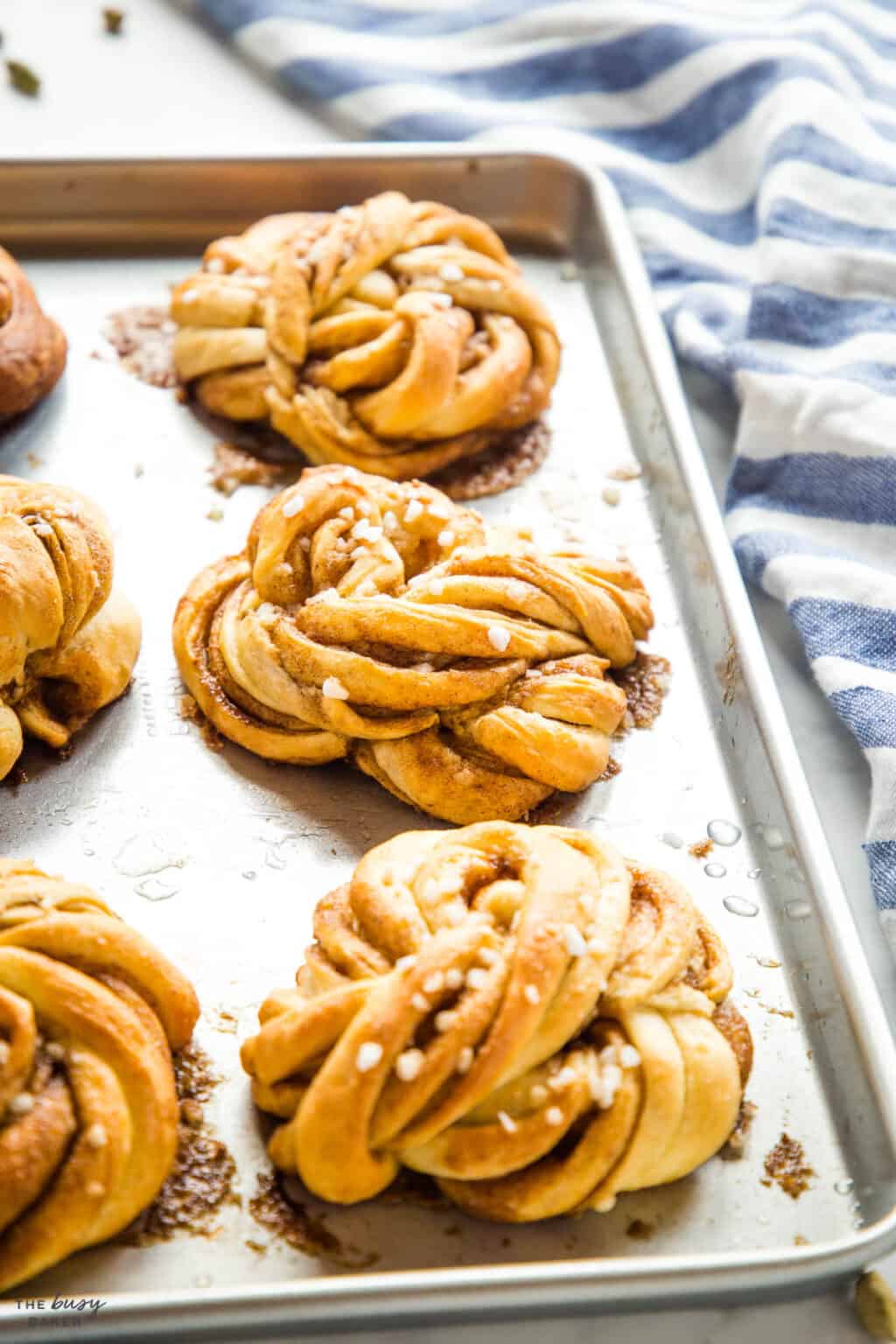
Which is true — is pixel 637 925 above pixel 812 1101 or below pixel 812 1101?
above

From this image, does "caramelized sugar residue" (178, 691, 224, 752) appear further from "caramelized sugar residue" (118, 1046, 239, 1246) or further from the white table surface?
the white table surface

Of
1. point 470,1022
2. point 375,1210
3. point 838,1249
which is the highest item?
point 470,1022

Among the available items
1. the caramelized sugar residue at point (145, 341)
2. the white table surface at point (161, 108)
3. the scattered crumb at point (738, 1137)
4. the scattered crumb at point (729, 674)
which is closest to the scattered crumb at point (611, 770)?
the scattered crumb at point (729, 674)

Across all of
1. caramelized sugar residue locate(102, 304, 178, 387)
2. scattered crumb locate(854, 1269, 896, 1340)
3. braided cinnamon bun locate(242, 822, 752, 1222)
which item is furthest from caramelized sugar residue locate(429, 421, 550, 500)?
scattered crumb locate(854, 1269, 896, 1340)

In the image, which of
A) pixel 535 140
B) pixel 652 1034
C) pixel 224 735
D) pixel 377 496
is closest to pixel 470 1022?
pixel 652 1034

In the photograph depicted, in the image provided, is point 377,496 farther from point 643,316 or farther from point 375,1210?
point 375,1210

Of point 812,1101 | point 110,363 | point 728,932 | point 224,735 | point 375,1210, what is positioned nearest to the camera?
point 375,1210

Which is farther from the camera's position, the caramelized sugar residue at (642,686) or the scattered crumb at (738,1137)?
the caramelized sugar residue at (642,686)

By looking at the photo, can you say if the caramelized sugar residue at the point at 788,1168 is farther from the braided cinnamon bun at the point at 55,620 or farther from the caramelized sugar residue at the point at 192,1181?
the braided cinnamon bun at the point at 55,620
